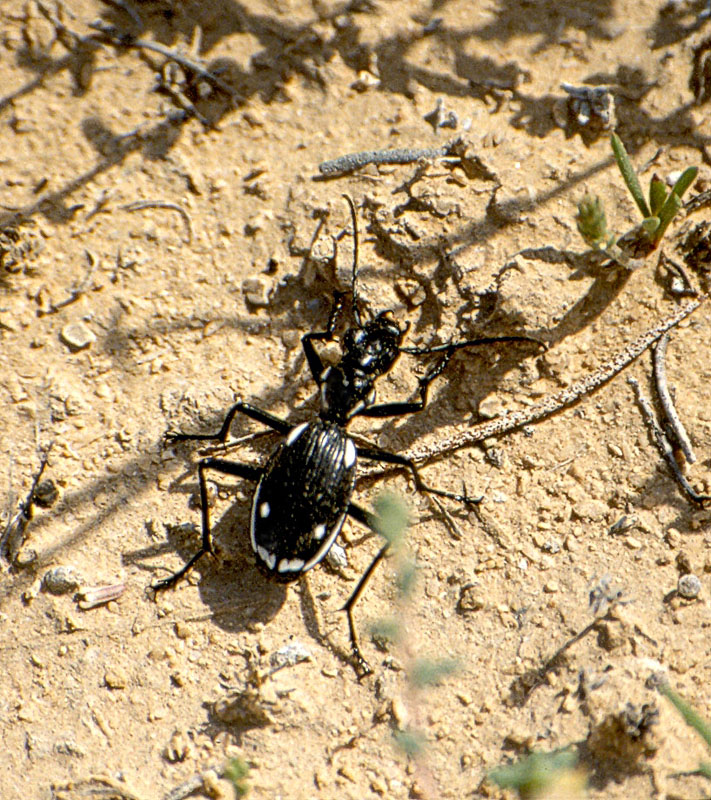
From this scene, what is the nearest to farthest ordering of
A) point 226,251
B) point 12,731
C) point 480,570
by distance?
point 12,731 < point 480,570 < point 226,251

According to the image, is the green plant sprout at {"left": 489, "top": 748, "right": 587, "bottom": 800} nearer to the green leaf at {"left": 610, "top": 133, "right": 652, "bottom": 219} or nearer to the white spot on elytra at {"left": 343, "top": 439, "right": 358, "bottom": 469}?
the white spot on elytra at {"left": 343, "top": 439, "right": 358, "bottom": 469}

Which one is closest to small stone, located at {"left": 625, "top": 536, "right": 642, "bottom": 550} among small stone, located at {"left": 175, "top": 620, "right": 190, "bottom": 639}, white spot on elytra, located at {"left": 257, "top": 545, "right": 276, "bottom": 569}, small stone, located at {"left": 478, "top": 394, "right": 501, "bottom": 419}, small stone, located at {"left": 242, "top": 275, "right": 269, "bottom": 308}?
small stone, located at {"left": 478, "top": 394, "right": 501, "bottom": 419}

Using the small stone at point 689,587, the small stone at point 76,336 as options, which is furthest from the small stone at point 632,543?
the small stone at point 76,336

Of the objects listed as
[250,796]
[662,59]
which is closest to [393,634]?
[250,796]

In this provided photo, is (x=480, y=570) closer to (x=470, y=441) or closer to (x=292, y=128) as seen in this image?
(x=470, y=441)

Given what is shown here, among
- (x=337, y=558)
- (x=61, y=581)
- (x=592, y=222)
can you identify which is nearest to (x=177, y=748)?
(x=61, y=581)

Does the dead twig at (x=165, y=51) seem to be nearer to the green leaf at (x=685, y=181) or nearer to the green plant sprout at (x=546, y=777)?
the green leaf at (x=685, y=181)
